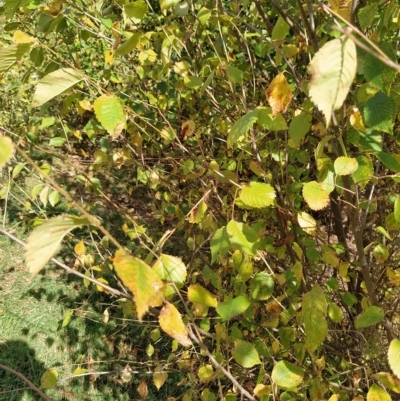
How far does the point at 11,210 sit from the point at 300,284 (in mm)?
2393

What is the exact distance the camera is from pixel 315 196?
3.48 feet

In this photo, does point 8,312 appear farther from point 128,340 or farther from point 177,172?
point 177,172

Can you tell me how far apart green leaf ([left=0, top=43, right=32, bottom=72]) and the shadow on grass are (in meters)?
1.79

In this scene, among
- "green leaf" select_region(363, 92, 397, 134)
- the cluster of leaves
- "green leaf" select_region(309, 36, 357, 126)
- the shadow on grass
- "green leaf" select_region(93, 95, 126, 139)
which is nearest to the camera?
"green leaf" select_region(309, 36, 357, 126)

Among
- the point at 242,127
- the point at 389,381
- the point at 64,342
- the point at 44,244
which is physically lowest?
the point at 64,342

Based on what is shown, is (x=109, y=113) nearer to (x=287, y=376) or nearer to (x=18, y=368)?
(x=287, y=376)

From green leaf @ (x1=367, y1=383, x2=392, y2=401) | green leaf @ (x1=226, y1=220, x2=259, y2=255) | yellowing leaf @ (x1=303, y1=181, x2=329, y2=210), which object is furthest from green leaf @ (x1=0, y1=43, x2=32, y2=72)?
green leaf @ (x1=367, y1=383, x2=392, y2=401)

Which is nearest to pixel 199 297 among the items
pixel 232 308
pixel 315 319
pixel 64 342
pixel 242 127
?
pixel 232 308

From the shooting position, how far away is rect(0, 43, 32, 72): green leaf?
3.08 feet

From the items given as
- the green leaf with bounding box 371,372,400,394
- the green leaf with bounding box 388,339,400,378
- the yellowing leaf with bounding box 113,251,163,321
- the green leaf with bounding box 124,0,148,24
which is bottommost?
the green leaf with bounding box 371,372,400,394

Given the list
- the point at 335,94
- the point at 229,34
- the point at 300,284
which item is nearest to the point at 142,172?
the point at 229,34

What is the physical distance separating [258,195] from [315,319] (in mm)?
304

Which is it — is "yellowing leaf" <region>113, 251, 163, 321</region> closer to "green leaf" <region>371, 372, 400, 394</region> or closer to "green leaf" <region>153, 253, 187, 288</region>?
"green leaf" <region>153, 253, 187, 288</region>

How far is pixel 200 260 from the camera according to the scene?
227 cm
